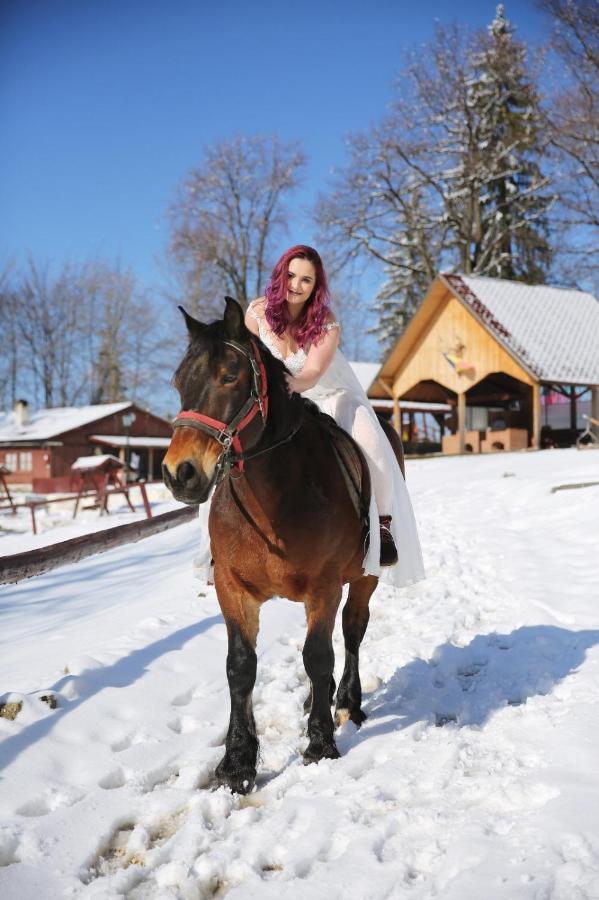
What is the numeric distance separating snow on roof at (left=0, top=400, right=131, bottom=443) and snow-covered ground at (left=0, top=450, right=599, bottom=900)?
39.5 metres

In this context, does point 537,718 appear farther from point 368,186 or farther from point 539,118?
point 368,186

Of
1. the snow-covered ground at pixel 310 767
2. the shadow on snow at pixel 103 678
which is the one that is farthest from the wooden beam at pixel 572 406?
the shadow on snow at pixel 103 678

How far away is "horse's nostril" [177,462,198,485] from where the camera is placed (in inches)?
103

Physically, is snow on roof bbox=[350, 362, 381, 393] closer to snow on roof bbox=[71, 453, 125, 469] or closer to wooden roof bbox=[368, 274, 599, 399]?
wooden roof bbox=[368, 274, 599, 399]

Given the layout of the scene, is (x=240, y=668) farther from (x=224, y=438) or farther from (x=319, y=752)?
(x=224, y=438)

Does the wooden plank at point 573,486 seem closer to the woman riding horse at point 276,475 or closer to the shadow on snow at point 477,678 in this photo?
the shadow on snow at point 477,678

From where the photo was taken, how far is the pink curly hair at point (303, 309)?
150 inches

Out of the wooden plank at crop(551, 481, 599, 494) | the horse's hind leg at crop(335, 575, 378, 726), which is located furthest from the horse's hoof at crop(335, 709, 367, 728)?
the wooden plank at crop(551, 481, 599, 494)

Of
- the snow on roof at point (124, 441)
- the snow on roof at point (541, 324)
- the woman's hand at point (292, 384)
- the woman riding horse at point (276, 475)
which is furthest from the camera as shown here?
the snow on roof at point (124, 441)

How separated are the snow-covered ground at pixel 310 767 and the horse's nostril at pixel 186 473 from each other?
142cm

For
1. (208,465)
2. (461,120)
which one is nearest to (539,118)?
(461,120)

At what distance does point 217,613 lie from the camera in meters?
6.59

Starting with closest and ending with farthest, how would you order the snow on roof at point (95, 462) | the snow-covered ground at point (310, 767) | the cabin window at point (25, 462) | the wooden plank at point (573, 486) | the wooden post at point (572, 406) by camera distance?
the snow-covered ground at point (310, 767), the wooden plank at point (573, 486), the snow on roof at point (95, 462), the wooden post at point (572, 406), the cabin window at point (25, 462)

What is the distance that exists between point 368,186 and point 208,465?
35652 millimetres
